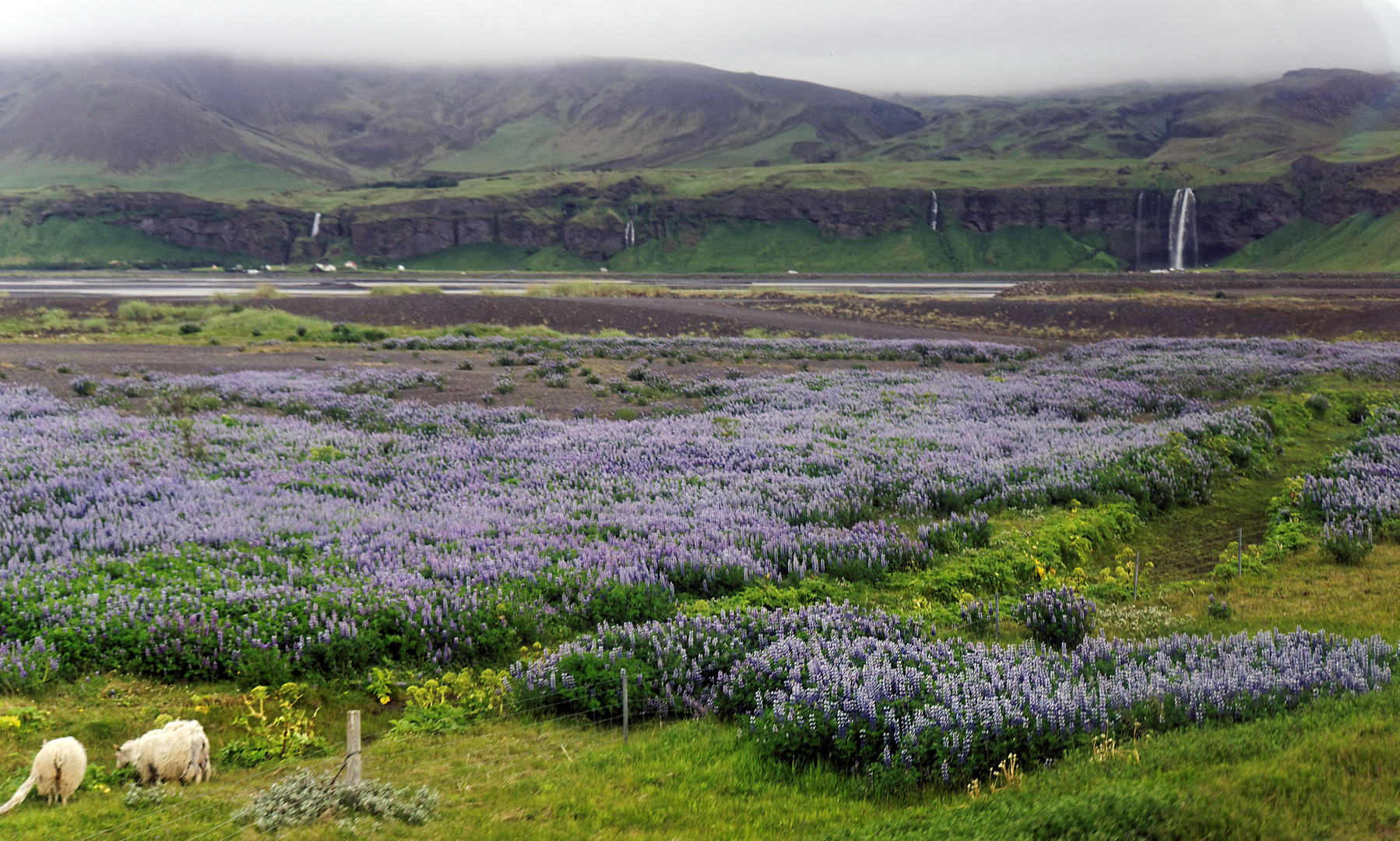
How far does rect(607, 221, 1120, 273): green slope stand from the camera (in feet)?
398

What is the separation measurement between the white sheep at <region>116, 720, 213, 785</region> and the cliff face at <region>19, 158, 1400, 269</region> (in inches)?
5119

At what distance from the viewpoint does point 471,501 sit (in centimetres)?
1248

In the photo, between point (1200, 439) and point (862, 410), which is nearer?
point (1200, 439)

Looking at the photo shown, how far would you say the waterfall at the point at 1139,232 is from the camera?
119 m

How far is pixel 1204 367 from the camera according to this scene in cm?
2750

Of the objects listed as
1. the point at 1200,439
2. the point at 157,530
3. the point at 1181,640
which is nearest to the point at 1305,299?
the point at 1200,439

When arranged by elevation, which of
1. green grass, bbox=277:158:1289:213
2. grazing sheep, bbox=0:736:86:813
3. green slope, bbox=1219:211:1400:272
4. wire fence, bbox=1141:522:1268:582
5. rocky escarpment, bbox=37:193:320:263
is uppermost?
green grass, bbox=277:158:1289:213

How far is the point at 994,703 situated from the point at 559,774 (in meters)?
2.80

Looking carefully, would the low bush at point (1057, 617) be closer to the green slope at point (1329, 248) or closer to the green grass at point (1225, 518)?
the green grass at point (1225, 518)

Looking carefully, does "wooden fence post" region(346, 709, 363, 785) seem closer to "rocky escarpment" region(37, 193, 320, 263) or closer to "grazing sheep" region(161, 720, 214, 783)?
"grazing sheep" region(161, 720, 214, 783)

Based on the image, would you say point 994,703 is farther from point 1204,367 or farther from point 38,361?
point 38,361

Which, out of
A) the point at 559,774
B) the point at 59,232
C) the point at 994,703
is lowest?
the point at 559,774

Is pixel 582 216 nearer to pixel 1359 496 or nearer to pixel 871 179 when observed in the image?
pixel 871 179

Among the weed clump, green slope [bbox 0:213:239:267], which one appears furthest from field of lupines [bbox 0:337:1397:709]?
green slope [bbox 0:213:239:267]
